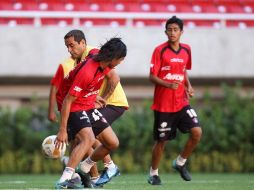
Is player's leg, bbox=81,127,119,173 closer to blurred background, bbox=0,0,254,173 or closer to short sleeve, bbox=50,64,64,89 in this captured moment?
short sleeve, bbox=50,64,64,89

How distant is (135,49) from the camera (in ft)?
60.1

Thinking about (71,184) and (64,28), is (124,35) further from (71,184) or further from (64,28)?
(71,184)

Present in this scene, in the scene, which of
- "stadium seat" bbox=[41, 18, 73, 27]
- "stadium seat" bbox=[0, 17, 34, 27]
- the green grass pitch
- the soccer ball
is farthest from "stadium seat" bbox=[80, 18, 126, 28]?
the soccer ball

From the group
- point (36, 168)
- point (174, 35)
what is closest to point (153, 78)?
point (174, 35)

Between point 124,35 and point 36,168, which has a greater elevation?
point 124,35

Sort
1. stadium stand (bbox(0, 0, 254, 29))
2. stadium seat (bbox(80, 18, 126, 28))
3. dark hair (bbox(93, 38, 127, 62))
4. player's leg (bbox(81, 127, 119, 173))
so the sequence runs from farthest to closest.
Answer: stadium seat (bbox(80, 18, 126, 28)), stadium stand (bbox(0, 0, 254, 29)), player's leg (bbox(81, 127, 119, 173)), dark hair (bbox(93, 38, 127, 62))

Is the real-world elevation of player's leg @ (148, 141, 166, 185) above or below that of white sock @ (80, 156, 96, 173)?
below

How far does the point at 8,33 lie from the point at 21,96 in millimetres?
1732

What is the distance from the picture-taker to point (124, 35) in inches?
717

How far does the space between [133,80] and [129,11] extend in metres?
1.62

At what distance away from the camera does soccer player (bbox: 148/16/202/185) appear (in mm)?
11273

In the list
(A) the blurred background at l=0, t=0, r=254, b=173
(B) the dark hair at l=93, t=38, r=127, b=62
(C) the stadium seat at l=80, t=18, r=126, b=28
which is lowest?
(A) the blurred background at l=0, t=0, r=254, b=173

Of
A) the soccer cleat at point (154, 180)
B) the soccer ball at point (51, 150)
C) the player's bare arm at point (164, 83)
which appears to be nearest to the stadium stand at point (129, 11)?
the player's bare arm at point (164, 83)

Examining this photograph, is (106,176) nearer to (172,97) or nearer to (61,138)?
(61,138)
